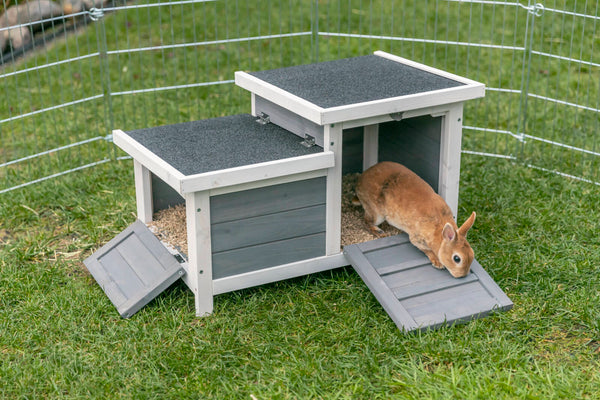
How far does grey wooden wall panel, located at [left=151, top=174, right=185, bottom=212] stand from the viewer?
4.68m

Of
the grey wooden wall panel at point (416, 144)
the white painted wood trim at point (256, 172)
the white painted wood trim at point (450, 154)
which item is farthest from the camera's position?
the grey wooden wall panel at point (416, 144)

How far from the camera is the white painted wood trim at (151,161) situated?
3789 millimetres

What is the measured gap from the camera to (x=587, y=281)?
4.33 m

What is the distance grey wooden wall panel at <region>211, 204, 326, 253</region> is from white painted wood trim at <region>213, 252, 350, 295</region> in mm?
155

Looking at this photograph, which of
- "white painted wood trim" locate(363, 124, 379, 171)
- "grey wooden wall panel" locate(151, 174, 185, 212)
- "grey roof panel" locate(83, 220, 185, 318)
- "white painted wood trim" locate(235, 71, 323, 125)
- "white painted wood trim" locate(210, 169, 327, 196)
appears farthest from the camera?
"white painted wood trim" locate(363, 124, 379, 171)

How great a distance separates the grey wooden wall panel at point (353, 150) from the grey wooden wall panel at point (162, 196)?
1.03m

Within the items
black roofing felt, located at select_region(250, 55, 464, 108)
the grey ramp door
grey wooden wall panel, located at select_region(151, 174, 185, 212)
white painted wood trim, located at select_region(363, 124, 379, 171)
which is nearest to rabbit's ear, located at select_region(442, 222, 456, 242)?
the grey ramp door

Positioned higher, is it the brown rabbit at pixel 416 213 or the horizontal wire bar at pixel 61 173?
the brown rabbit at pixel 416 213

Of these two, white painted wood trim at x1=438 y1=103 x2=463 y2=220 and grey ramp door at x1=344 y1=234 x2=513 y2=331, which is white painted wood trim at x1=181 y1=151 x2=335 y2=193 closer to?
grey ramp door at x1=344 y1=234 x2=513 y2=331

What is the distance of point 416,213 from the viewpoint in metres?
4.25

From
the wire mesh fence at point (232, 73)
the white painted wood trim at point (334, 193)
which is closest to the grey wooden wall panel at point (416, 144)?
the white painted wood trim at point (334, 193)

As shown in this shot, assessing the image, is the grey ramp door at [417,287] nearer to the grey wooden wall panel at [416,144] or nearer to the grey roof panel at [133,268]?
the grey wooden wall panel at [416,144]

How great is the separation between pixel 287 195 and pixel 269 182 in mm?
133

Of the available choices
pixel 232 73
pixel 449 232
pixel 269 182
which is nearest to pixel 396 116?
pixel 449 232
